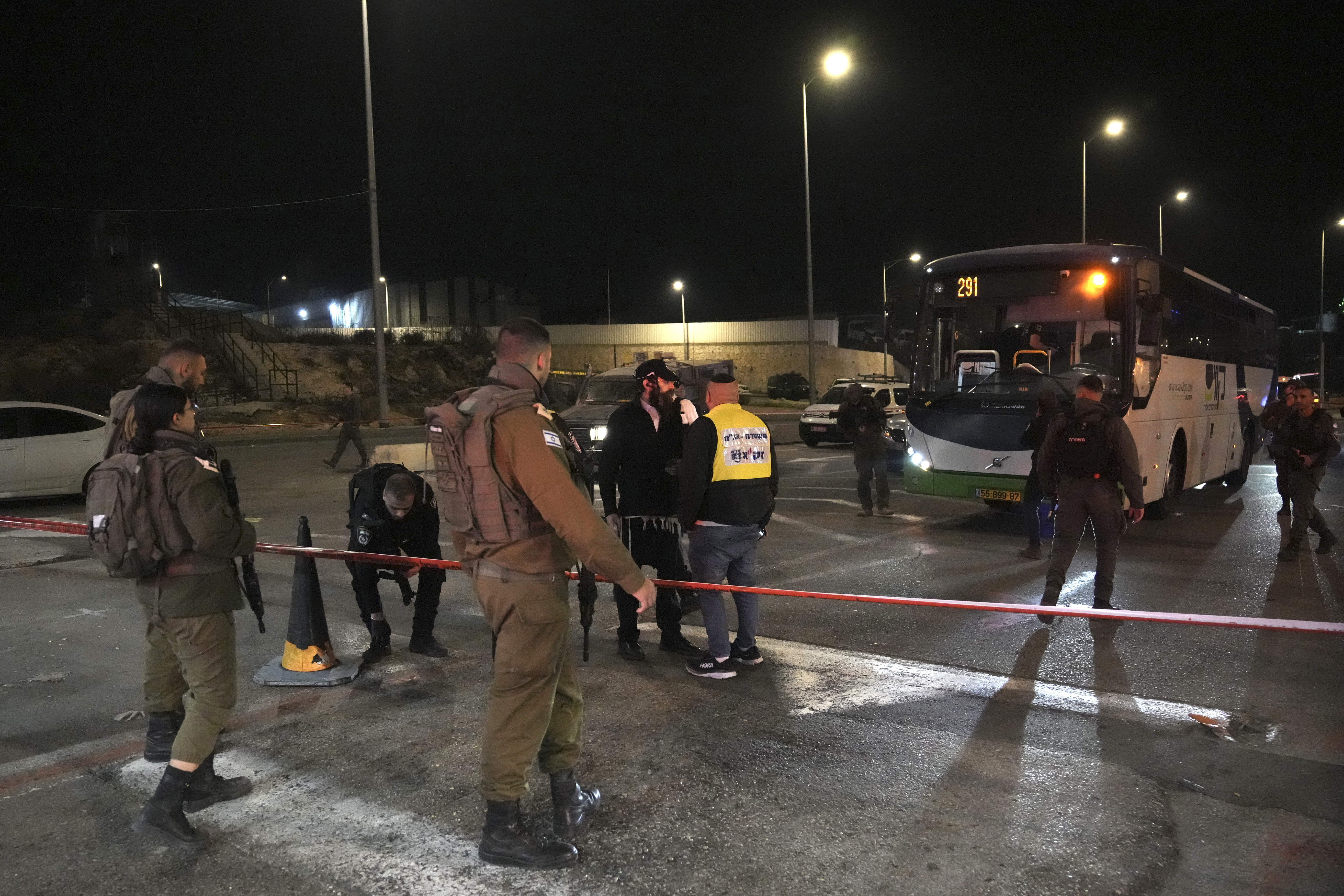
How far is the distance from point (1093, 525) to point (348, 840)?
554 centimetres

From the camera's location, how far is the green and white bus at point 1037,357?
1012 centimetres

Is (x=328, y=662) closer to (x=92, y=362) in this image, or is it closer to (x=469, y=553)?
(x=469, y=553)

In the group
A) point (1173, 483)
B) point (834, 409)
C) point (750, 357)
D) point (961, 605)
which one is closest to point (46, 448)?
point (961, 605)

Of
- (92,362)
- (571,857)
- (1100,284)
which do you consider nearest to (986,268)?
(1100,284)

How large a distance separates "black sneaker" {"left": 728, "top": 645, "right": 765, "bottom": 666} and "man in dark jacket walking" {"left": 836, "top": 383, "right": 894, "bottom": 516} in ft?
20.2

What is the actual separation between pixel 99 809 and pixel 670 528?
10.7ft

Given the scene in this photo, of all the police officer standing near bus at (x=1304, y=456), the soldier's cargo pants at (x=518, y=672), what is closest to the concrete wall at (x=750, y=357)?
the police officer standing near bus at (x=1304, y=456)

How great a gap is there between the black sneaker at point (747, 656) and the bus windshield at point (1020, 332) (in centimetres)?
599

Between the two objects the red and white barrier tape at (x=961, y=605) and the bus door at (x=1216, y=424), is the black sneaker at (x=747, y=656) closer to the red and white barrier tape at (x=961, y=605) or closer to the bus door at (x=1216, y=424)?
the red and white barrier tape at (x=961, y=605)

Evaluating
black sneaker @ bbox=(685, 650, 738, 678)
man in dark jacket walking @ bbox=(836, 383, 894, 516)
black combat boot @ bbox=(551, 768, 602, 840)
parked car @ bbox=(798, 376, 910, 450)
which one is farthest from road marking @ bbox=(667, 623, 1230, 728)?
parked car @ bbox=(798, 376, 910, 450)

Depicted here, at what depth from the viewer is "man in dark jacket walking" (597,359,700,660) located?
578 centimetres

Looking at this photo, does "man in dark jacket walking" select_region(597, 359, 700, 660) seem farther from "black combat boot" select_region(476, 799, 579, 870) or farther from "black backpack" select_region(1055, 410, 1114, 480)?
"black backpack" select_region(1055, 410, 1114, 480)

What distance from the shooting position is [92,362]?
113ft

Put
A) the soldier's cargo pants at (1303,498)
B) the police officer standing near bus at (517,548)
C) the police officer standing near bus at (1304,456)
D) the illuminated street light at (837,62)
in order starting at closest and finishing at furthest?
the police officer standing near bus at (517,548) → the police officer standing near bus at (1304,456) → the soldier's cargo pants at (1303,498) → the illuminated street light at (837,62)
